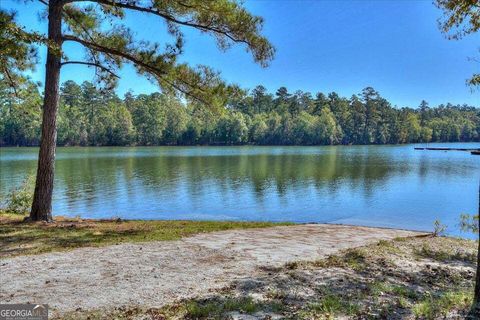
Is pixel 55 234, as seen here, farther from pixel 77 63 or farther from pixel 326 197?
pixel 326 197

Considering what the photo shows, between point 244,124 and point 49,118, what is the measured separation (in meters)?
90.6

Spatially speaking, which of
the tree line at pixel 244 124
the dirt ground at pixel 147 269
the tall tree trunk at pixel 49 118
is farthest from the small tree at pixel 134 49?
the tree line at pixel 244 124

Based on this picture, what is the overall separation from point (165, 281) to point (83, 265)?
58.6 inches

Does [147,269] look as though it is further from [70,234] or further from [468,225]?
[468,225]

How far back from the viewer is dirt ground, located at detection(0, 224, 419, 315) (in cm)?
446

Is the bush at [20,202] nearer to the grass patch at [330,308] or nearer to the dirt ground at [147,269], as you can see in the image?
the dirt ground at [147,269]

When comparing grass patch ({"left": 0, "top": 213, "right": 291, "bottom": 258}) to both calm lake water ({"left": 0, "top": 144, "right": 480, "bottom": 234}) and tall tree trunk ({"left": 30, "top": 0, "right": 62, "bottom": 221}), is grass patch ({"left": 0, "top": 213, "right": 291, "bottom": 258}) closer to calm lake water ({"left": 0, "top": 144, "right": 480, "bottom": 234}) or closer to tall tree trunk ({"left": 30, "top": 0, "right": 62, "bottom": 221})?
tall tree trunk ({"left": 30, "top": 0, "right": 62, "bottom": 221})

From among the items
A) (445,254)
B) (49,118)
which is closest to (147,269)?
(445,254)

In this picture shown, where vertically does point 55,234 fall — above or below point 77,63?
below

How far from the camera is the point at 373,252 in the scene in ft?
22.5

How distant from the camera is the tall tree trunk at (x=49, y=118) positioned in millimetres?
9117

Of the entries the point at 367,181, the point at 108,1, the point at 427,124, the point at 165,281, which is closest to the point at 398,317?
the point at 165,281

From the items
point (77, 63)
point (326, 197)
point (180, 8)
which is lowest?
point (326, 197)

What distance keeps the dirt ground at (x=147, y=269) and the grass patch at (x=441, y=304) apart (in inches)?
79.3
